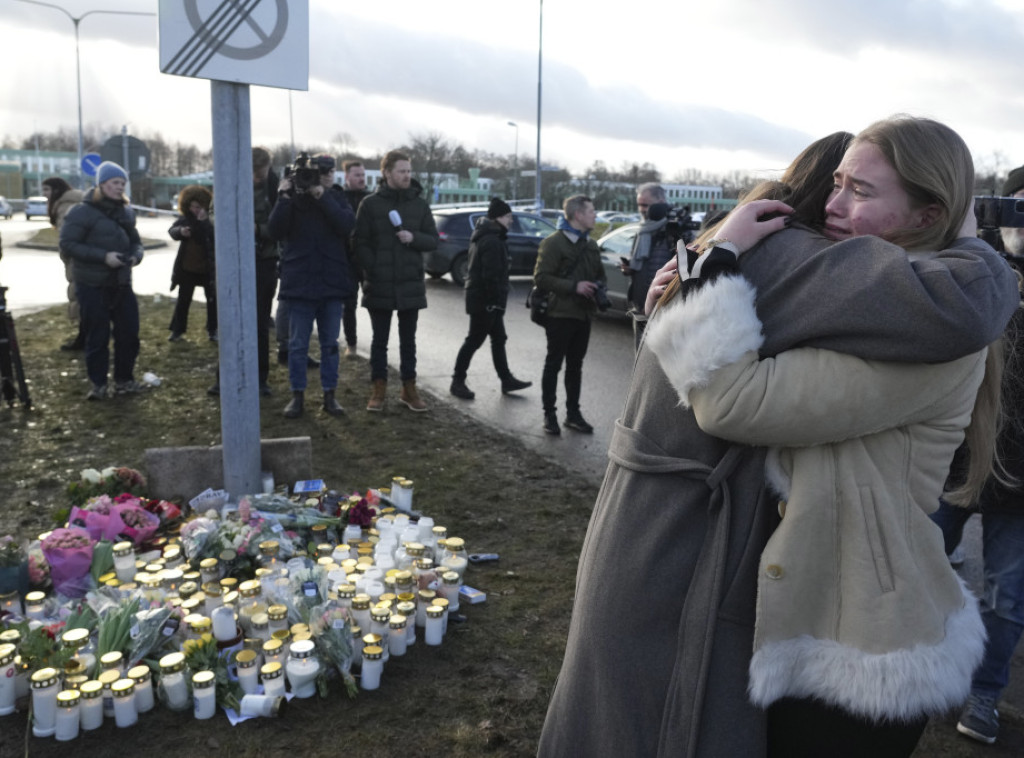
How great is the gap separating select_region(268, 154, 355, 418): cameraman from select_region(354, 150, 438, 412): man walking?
0.84 ft

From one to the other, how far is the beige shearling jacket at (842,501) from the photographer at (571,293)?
5.34 m

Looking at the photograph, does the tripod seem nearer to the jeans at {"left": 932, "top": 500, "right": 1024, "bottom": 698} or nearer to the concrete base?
the concrete base

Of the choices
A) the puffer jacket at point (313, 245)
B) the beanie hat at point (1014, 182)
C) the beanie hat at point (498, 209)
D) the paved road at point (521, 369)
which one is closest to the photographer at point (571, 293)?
the paved road at point (521, 369)

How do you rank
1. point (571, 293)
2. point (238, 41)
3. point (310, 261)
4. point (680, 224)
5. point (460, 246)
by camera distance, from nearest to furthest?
1. point (238, 41)
2. point (680, 224)
3. point (310, 261)
4. point (571, 293)
5. point (460, 246)

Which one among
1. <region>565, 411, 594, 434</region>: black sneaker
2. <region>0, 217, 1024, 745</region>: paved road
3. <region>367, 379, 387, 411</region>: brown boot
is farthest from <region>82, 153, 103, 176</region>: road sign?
<region>565, 411, 594, 434</region>: black sneaker

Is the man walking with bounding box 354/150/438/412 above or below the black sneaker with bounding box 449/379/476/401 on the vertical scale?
above

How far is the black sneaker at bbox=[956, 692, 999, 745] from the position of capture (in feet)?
9.92

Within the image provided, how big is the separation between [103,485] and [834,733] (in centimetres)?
412

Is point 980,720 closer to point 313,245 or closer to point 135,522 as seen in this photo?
point 135,522

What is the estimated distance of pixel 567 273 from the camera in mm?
6941

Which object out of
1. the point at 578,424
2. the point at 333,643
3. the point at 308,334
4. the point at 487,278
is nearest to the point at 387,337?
the point at 308,334

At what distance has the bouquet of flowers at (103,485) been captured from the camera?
4.63 m

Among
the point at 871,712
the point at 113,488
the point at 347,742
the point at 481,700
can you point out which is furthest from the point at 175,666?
the point at 871,712

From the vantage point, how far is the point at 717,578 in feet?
5.06
